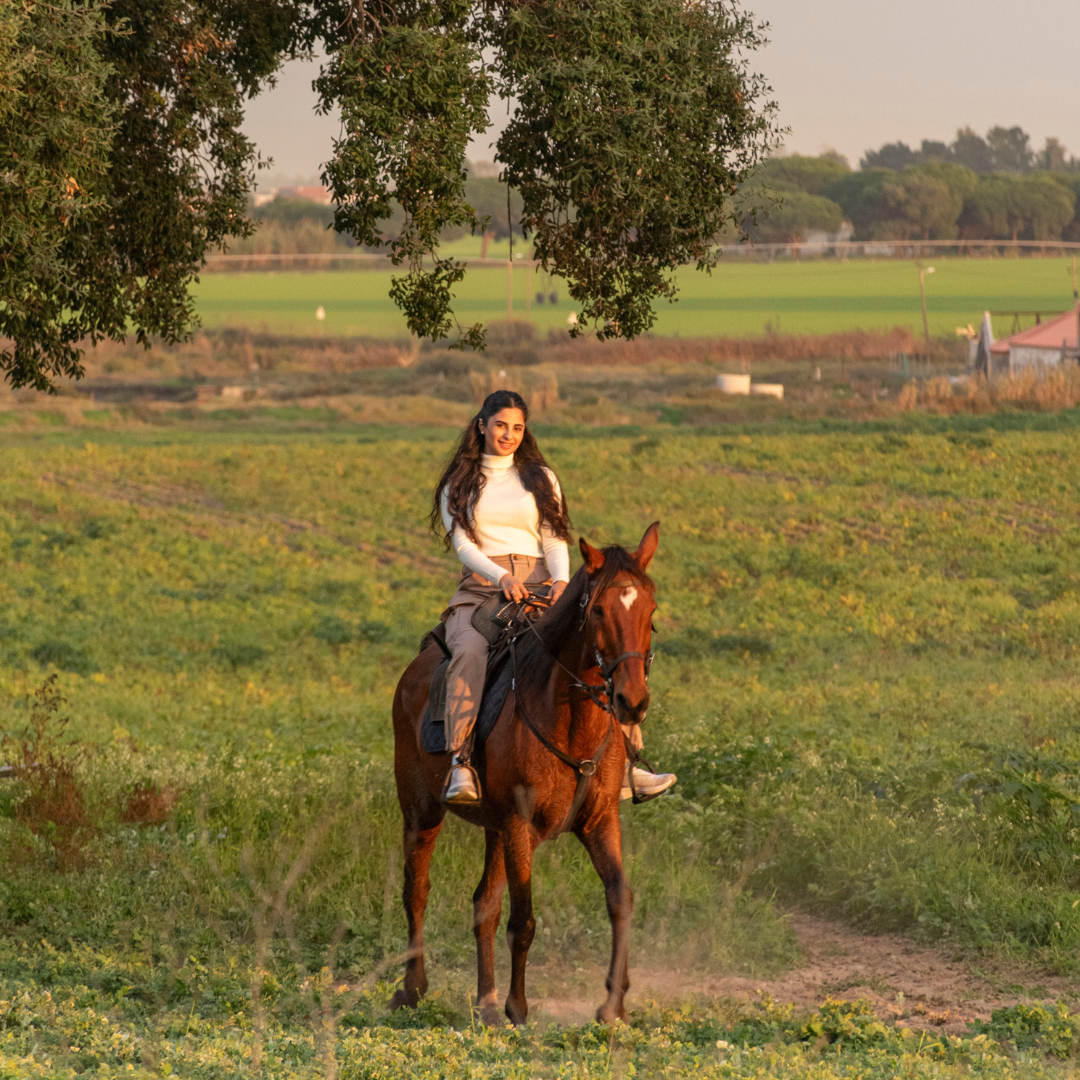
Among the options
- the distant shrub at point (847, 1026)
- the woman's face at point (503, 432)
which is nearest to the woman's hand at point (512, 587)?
the woman's face at point (503, 432)

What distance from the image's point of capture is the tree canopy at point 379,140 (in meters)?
8.84

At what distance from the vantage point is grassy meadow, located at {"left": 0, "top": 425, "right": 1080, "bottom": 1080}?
22.7 ft

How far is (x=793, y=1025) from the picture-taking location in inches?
280

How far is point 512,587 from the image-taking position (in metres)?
7.48

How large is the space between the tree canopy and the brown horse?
4.17m

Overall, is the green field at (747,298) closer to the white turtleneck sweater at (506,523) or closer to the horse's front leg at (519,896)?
the white turtleneck sweater at (506,523)

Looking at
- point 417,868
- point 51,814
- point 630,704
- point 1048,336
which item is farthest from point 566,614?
point 1048,336

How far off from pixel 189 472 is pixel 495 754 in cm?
2902

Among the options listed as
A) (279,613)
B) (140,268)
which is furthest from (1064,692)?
(279,613)

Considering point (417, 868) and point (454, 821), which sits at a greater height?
point (417, 868)

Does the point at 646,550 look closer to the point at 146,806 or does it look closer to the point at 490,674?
the point at 490,674

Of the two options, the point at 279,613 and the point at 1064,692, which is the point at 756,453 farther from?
the point at 1064,692

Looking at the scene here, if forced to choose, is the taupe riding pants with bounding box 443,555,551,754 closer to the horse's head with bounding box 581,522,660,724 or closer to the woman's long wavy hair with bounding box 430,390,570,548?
the woman's long wavy hair with bounding box 430,390,570,548

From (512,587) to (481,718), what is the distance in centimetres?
78
